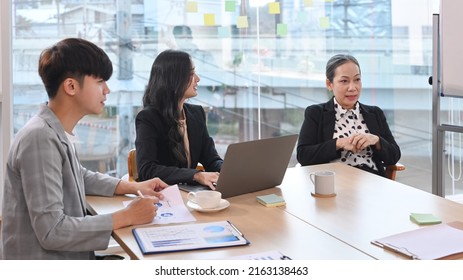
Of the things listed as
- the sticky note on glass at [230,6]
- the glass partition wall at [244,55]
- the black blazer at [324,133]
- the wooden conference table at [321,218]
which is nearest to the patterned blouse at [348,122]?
the black blazer at [324,133]

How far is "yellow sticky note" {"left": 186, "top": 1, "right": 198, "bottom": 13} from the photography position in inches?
149

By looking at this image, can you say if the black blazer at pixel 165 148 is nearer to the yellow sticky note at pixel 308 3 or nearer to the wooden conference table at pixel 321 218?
the wooden conference table at pixel 321 218

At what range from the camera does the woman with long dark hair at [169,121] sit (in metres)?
2.56

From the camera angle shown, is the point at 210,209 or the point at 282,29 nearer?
the point at 210,209

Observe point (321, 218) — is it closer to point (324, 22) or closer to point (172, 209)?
point (172, 209)

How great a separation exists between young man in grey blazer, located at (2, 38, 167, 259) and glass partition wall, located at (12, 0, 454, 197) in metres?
1.87

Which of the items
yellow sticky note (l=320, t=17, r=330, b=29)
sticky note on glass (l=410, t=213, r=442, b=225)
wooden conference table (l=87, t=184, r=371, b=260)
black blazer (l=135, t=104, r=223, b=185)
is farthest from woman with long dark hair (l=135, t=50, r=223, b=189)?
yellow sticky note (l=320, t=17, r=330, b=29)

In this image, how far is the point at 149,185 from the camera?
2.17 m

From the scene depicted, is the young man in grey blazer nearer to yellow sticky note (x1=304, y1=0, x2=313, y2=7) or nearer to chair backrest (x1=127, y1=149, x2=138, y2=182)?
chair backrest (x1=127, y1=149, x2=138, y2=182)

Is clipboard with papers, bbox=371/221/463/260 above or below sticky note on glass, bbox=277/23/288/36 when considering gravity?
below

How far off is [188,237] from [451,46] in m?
2.44

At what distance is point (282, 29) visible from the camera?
405 cm

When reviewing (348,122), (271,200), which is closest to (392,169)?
(348,122)
